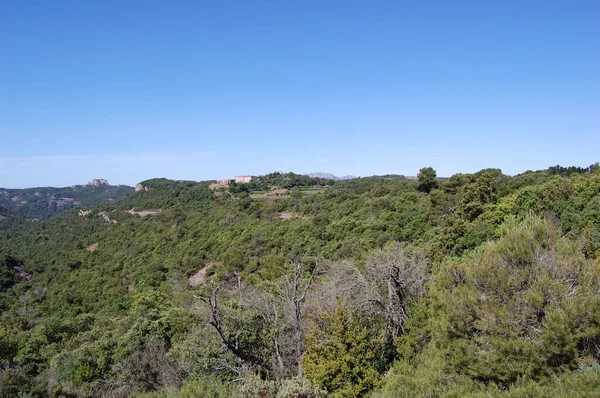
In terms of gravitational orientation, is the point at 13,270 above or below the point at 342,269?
below

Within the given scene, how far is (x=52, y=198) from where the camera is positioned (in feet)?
588

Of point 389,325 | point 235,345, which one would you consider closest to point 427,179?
point 389,325

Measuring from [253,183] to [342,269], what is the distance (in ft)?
256

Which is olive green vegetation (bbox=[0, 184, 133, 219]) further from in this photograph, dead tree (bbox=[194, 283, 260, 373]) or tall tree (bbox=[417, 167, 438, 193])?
dead tree (bbox=[194, 283, 260, 373])

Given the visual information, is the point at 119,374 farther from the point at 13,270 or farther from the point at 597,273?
the point at 13,270

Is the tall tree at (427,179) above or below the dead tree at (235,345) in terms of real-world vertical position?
above

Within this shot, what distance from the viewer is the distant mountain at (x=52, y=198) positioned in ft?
537

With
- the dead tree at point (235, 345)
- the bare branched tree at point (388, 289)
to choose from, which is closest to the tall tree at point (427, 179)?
the bare branched tree at point (388, 289)

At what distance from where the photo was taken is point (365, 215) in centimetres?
3975

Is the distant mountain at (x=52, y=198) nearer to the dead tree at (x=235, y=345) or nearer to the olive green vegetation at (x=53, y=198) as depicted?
the olive green vegetation at (x=53, y=198)

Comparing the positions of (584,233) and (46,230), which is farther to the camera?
(46,230)

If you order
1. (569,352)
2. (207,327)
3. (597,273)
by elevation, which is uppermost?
→ (597,273)

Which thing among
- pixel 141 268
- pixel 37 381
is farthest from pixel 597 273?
pixel 141 268

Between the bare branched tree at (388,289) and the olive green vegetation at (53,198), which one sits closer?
the bare branched tree at (388,289)
